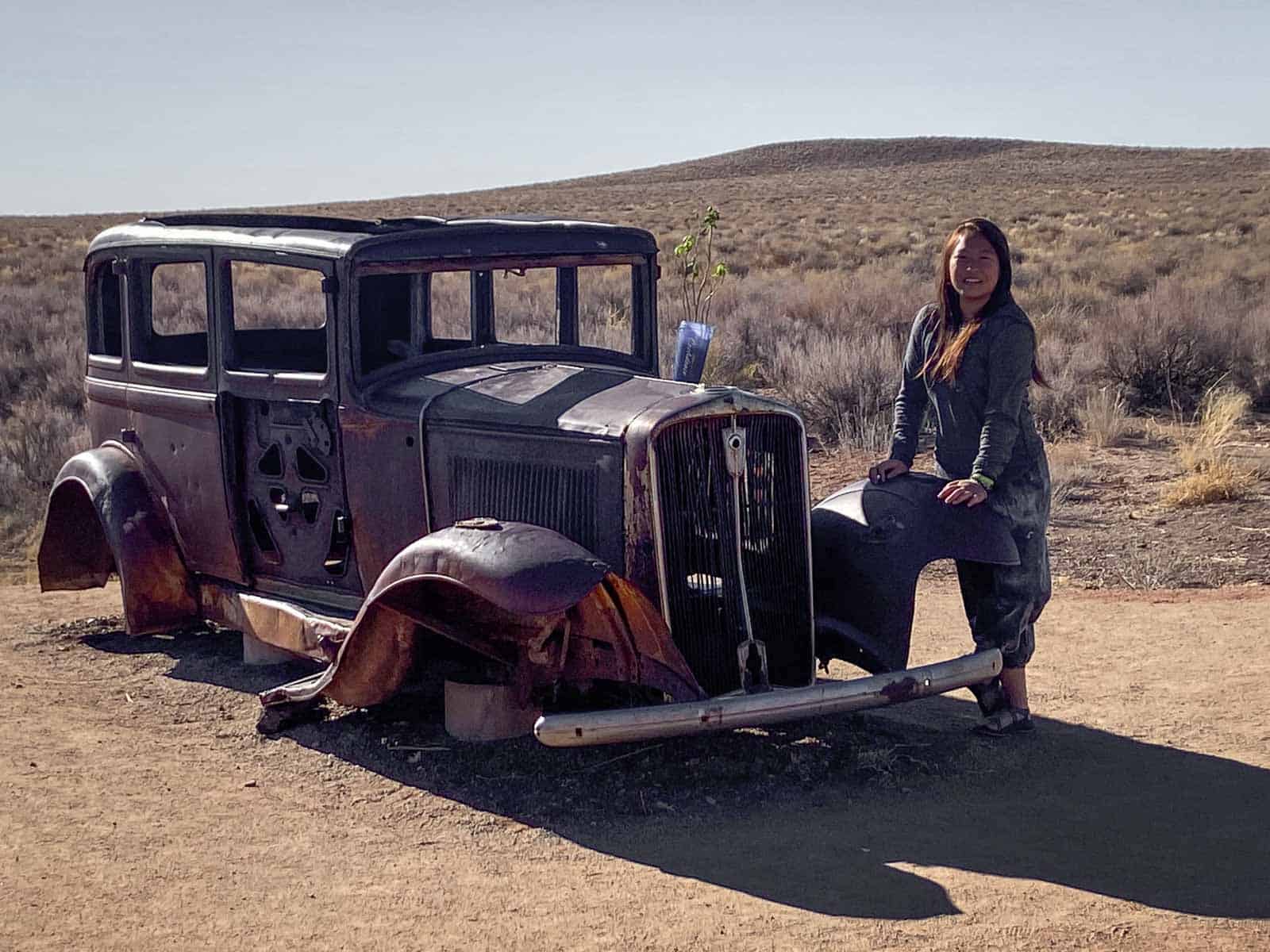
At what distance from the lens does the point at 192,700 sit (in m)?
6.43

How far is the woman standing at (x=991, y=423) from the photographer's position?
5340 mm

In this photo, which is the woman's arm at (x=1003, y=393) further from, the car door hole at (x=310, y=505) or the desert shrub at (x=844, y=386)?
the desert shrub at (x=844, y=386)

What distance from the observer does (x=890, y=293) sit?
19547 mm

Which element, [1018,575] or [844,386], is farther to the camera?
[844,386]

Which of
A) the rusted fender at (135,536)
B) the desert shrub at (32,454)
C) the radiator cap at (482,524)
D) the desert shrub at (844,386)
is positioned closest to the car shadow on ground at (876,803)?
the radiator cap at (482,524)

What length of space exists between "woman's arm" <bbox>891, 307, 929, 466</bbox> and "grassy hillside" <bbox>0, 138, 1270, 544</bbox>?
21.6 ft

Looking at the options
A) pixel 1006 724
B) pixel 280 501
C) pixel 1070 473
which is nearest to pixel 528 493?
pixel 280 501

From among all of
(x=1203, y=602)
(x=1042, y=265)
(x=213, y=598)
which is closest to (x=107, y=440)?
(x=213, y=598)

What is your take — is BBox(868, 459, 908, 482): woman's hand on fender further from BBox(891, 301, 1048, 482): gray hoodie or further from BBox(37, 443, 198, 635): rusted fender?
BBox(37, 443, 198, 635): rusted fender

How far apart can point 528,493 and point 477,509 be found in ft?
0.78

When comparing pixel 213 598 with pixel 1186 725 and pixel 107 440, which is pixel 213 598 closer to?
pixel 107 440

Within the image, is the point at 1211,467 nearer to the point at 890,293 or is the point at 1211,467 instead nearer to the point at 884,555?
the point at 884,555

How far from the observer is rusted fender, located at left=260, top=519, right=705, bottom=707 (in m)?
4.67

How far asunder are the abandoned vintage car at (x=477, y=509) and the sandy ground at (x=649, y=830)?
1.11 ft
